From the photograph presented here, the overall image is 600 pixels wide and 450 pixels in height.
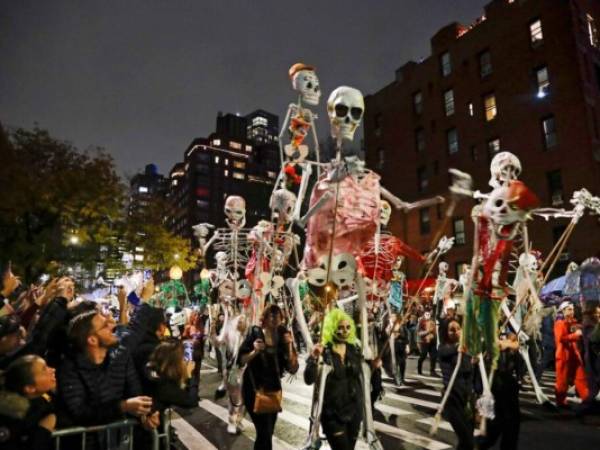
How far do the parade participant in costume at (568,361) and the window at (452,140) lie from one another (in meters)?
21.1

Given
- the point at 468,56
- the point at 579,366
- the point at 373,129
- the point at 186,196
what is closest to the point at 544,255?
the point at 468,56

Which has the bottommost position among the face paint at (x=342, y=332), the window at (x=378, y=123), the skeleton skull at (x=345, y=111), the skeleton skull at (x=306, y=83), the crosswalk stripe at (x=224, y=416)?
the crosswalk stripe at (x=224, y=416)

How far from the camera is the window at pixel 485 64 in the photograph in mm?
26220

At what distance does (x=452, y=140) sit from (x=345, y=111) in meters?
25.5

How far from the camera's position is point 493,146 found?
2564 cm

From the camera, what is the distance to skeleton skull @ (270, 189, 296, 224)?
255 inches

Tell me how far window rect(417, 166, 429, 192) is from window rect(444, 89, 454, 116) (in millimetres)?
3899

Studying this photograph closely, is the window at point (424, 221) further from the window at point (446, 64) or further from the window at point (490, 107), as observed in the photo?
the window at point (446, 64)

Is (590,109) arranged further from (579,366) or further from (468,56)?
(579,366)

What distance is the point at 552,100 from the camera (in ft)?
73.9

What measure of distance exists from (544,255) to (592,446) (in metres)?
17.9

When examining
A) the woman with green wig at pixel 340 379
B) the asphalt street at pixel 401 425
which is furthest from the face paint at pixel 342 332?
the asphalt street at pixel 401 425

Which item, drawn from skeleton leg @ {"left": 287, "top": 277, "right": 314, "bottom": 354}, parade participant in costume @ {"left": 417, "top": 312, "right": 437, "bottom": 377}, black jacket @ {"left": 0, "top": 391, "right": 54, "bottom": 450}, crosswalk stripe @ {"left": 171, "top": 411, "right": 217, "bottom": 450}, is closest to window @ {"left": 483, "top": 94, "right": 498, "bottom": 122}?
parade participant in costume @ {"left": 417, "top": 312, "right": 437, "bottom": 377}

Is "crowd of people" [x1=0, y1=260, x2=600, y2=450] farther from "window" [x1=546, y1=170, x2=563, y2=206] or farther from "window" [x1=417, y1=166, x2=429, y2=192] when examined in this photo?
"window" [x1=417, y1=166, x2=429, y2=192]
